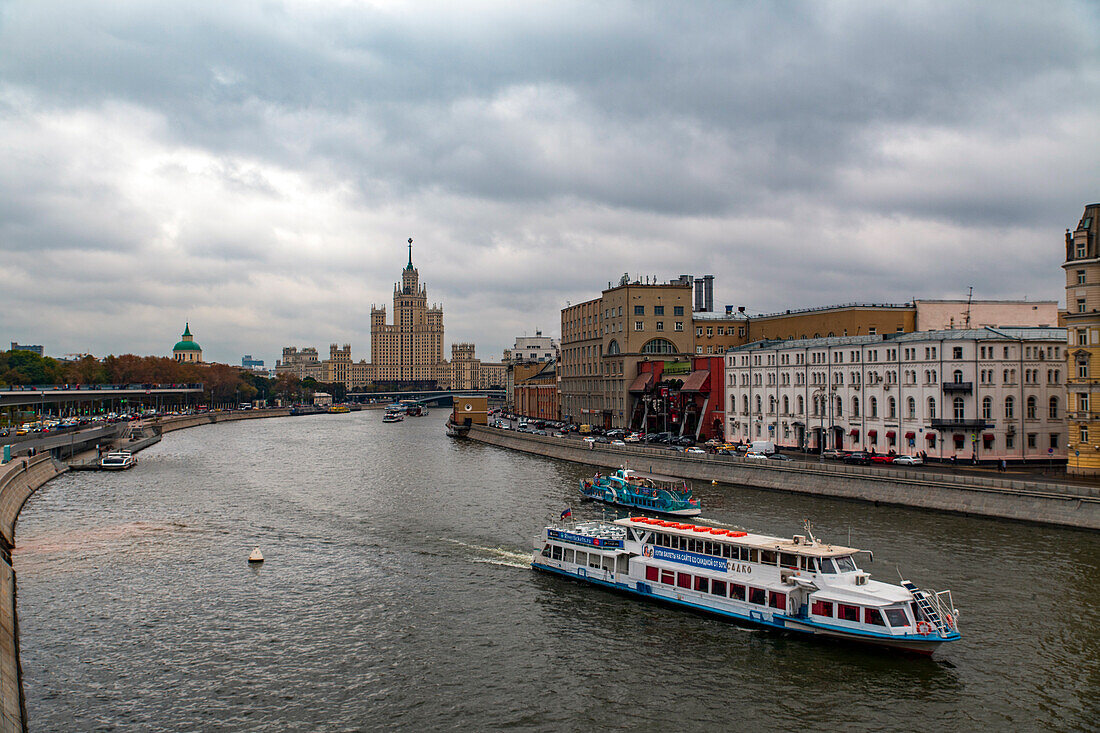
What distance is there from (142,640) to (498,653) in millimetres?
13393

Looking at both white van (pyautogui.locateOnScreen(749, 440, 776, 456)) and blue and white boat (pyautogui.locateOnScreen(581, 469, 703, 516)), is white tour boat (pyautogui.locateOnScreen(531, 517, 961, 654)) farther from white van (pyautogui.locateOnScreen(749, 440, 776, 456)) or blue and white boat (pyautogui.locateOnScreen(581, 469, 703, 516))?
white van (pyautogui.locateOnScreen(749, 440, 776, 456))

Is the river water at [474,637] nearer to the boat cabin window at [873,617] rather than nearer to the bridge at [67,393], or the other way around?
A: the boat cabin window at [873,617]

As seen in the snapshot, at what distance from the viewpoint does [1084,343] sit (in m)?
47.7

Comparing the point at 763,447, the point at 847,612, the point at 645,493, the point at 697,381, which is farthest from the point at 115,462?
the point at 847,612

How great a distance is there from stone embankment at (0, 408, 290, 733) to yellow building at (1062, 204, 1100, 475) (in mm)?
55413

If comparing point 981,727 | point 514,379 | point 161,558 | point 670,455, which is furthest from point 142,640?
point 514,379

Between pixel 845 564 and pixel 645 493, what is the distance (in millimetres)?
23837

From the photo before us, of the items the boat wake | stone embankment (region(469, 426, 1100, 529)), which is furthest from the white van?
the boat wake

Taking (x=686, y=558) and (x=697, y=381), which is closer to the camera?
(x=686, y=558)

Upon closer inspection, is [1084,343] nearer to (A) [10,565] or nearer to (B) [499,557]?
(B) [499,557]

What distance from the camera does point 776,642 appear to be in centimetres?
2789

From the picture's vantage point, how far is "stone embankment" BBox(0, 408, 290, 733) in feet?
68.6

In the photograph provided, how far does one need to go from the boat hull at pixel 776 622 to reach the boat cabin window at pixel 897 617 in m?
0.49

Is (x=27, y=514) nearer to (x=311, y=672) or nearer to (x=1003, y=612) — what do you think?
(x=311, y=672)
